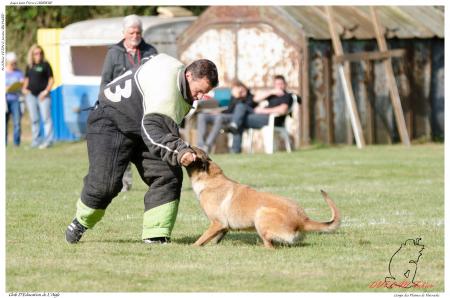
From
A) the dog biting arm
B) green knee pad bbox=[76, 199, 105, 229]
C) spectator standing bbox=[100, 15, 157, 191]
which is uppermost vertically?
spectator standing bbox=[100, 15, 157, 191]

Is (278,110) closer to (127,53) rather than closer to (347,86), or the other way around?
(347,86)

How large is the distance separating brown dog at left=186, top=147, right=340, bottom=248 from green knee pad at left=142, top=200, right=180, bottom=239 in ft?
0.91

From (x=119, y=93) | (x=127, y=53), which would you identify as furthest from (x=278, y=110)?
(x=119, y=93)

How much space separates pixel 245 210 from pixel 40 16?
25301mm

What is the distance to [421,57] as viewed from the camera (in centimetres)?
2506

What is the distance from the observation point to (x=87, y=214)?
9.34 m

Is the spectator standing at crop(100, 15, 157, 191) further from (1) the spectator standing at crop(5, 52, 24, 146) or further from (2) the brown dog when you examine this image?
(1) the spectator standing at crop(5, 52, 24, 146)

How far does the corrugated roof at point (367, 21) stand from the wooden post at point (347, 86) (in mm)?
494

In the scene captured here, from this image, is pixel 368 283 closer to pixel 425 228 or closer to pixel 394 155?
pixel 425 228

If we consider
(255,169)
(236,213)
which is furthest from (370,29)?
(236,213)

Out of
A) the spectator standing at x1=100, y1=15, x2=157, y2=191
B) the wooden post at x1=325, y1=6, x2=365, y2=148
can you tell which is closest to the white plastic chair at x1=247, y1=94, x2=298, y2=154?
the wooden post at x1=325, y1=6, x2=365, y2=148

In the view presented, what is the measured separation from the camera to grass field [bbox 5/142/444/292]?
25.3 ft

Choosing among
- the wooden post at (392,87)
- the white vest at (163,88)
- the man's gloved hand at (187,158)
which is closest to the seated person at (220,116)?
the wooden post at (392,87)

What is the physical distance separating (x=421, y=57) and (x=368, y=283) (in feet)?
59.1
